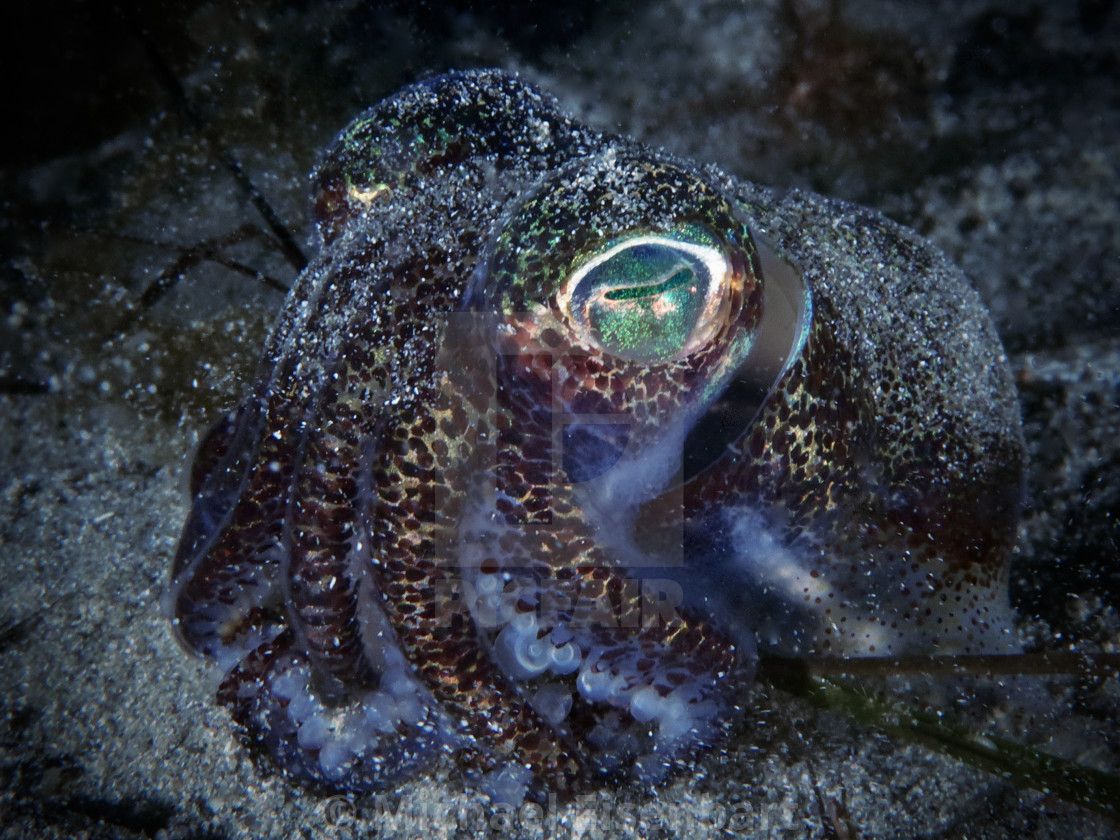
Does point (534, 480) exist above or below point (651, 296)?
below

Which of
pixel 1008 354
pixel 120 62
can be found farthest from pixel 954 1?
pixel 120 62

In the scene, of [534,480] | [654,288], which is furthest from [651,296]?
[534,480]

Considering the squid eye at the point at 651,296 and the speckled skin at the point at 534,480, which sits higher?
the squid eye at the point at 651,296

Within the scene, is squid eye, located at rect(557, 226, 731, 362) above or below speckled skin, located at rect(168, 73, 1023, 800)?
above

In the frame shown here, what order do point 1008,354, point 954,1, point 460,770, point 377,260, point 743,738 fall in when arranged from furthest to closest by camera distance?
1. point 1008,354
2. point 954,1
3. point 743,738
4. point 460,770
5. point 377,260

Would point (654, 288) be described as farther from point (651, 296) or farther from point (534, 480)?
point (534, 480)

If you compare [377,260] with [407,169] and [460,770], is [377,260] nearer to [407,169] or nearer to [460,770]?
[407,169]
